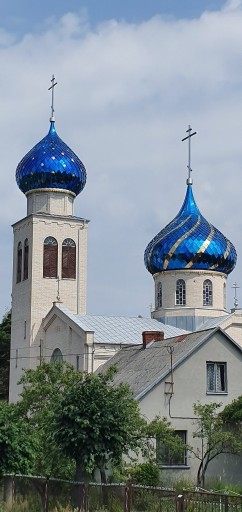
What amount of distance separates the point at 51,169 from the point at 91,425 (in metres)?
30.7

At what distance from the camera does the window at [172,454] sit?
2720 cm

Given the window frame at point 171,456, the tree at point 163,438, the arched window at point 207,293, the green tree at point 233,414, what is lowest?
the window frame at point 171,456

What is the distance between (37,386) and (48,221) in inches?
916

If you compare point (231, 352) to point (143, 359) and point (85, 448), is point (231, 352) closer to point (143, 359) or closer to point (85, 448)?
point (143, 359)

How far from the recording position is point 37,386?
26531mm

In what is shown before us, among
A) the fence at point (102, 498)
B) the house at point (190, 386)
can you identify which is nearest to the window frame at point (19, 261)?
the house at point (190, 386)

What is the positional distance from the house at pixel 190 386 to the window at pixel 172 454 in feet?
0.10

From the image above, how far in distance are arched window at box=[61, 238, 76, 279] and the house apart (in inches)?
706

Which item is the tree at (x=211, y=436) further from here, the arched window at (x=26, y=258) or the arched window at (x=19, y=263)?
the arched window at (x=19, y=263)

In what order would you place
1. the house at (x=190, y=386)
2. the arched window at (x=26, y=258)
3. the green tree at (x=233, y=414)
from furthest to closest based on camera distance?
the arched window at (x=26, y=258) → the house at (x=190, y=386) → the green tree at (x=233, y=414)

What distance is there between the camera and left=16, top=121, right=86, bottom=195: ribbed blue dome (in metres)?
49.9

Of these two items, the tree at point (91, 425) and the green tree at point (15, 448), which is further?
the green tree at point (15, 448)

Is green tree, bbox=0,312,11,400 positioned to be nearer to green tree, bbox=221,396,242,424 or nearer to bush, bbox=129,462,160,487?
green tree, bbox=221,396,242,424

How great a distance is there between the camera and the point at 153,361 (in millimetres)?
31828
